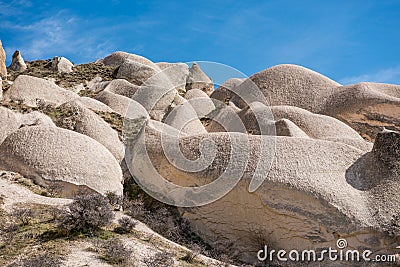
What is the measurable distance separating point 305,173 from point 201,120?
29.6 ft

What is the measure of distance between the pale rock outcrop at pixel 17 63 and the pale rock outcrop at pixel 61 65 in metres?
1.42

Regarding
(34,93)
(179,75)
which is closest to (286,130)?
(34,93)

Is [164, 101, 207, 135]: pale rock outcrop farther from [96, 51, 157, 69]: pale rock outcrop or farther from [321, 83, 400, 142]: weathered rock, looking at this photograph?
[96, 51, 157, 69]: pale rock outcrop

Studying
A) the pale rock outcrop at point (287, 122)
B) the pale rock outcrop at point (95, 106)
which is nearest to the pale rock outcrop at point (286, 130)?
the pale rock outcrop at point (287, 122)

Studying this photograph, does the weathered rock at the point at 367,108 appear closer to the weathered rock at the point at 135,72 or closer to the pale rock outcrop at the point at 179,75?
the pale rock outcrop at the point at 179,75

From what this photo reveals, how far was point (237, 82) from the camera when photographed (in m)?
24.7

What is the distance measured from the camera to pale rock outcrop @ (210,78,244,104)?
76.7ft

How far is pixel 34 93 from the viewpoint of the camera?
16.8 m

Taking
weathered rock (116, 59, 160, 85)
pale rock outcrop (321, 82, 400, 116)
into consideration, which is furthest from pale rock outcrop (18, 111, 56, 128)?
pale rock outcrop (321, 82, 400, 116)

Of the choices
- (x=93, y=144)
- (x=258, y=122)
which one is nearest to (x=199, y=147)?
(x=93, y=144)

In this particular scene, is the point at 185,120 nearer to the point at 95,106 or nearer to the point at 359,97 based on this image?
the point at 95,106

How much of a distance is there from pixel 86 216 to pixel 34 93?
9131 millimetres

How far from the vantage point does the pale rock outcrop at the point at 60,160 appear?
432 inches

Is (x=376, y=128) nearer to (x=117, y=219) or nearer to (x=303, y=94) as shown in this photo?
(x=303, y=94)
